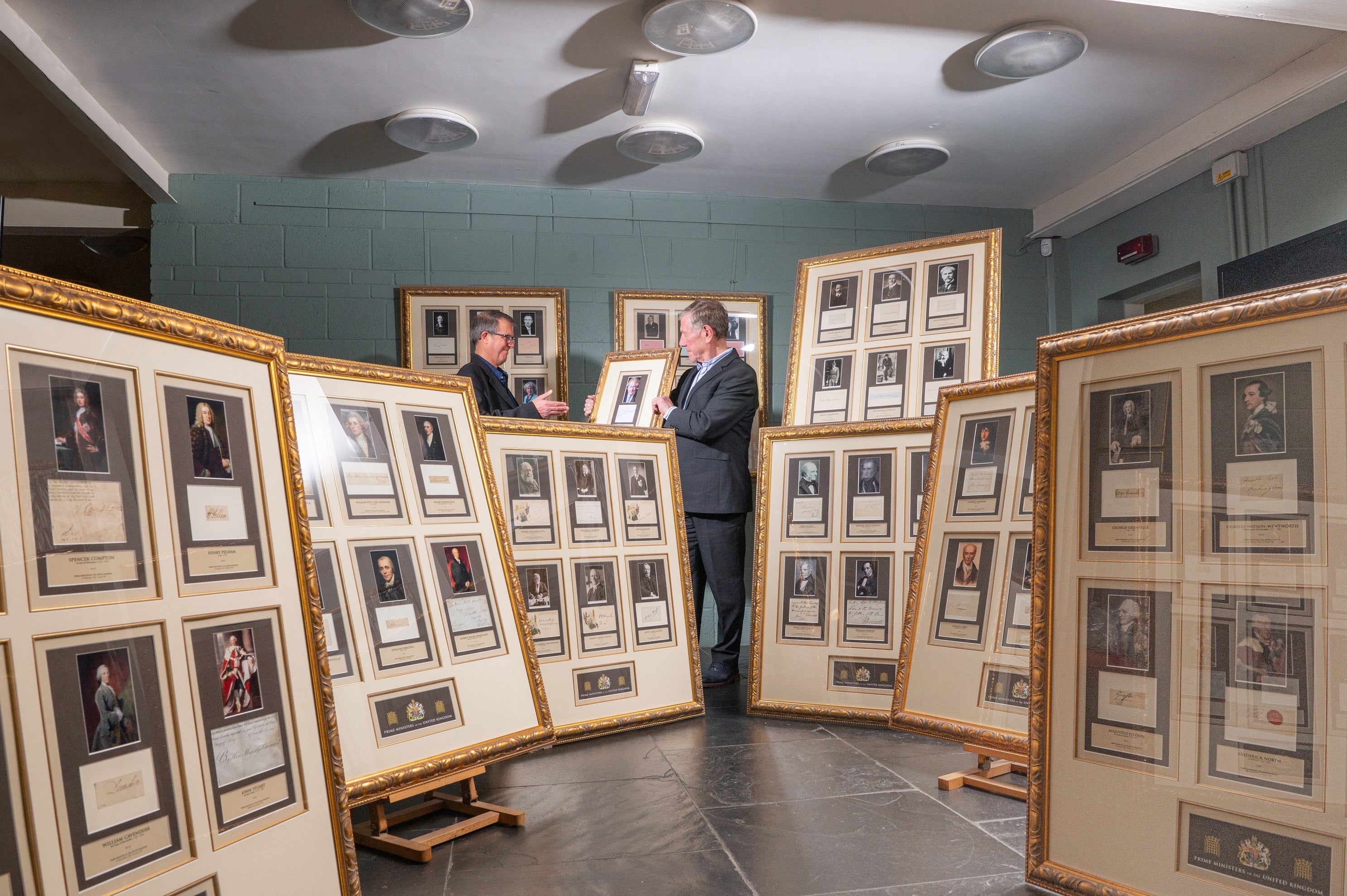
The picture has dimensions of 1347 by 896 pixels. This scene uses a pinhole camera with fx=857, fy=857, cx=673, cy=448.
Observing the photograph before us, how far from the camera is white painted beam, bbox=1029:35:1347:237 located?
3.87m

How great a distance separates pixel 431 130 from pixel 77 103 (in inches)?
62.7

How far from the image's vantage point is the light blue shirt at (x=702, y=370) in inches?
170

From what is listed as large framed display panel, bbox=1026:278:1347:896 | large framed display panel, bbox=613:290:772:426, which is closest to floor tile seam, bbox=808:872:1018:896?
large framed display panel, bbox=1026:278:1347:896

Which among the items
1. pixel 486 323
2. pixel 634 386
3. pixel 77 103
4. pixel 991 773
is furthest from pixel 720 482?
pixel 77 103

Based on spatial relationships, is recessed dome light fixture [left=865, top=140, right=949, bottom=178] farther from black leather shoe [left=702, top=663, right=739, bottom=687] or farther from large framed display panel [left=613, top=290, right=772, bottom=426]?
black leather shoe [left=702, top=663, right=739, bottom=687]

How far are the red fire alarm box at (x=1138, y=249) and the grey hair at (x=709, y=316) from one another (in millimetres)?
2724

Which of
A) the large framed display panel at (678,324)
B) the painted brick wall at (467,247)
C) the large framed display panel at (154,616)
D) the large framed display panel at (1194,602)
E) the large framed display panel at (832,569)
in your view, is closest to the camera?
the large framed display panel at (154,616)

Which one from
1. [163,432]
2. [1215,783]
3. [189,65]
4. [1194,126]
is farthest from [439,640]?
[1194,126]

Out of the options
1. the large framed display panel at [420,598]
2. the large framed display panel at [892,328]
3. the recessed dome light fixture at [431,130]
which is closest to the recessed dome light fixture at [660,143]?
the recessed dome light fixture at [431,130]

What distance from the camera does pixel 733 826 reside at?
224cm

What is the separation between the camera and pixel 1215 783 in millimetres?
1410

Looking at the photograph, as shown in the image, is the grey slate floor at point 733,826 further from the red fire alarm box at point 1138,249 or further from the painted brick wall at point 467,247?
the red fire alarm box at point 1138,249

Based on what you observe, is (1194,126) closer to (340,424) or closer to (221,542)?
(340,424)

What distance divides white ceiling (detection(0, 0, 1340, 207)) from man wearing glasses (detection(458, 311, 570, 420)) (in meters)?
1.00
